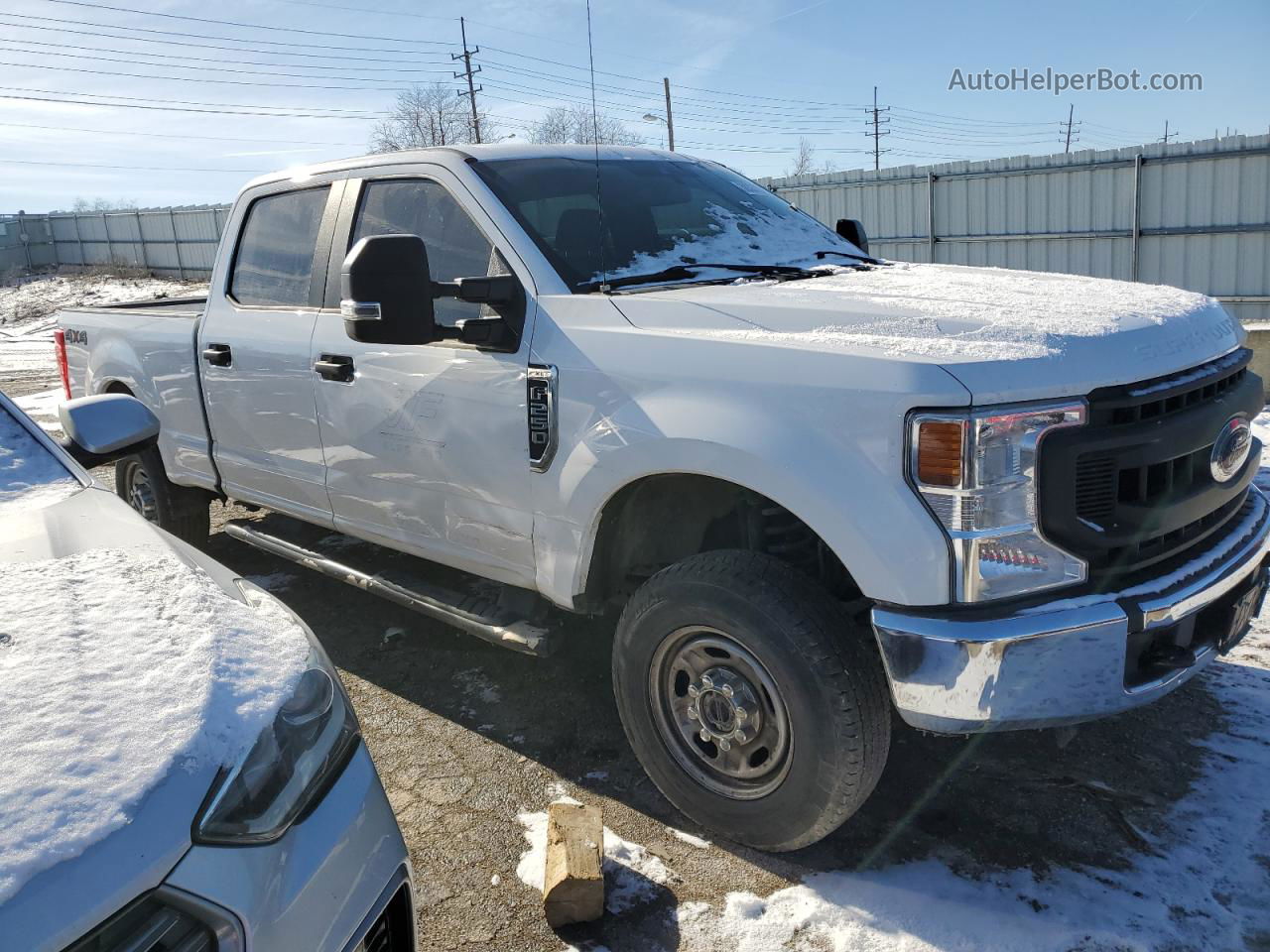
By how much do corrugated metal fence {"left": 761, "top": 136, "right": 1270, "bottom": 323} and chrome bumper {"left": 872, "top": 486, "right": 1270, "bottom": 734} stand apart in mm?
12819

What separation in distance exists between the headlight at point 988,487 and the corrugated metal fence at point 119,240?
3153 cm

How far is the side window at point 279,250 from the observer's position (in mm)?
4094

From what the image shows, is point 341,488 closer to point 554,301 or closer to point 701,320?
point 554,301

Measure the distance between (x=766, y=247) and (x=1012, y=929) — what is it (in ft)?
7.61

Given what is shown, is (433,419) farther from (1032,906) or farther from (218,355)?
(1032,906)

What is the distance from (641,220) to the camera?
3473 millimetres

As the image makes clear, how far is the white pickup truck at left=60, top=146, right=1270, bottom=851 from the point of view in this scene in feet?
7.24

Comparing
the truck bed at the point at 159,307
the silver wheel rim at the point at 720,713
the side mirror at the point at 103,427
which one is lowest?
the silver wheel rim at the point at 720,713

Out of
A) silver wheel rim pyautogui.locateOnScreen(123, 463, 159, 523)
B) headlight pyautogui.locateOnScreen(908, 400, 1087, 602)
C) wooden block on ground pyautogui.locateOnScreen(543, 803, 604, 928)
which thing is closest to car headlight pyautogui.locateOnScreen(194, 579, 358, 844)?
wooden block on ground pyautogui.locateOnScreen(543, 803, 604, 928)

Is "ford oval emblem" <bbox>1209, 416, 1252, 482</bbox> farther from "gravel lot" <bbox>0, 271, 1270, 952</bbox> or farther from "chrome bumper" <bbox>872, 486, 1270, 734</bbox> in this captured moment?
"gravel lot" <bbox>0, 271, 1270, 952</bbox>

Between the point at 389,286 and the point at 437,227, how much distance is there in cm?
77

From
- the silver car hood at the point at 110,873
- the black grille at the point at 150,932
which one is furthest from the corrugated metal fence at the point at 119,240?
the black grille at the point at 150,932

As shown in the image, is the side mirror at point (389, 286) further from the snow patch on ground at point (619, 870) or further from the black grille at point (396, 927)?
the black grille at point (396, 927)

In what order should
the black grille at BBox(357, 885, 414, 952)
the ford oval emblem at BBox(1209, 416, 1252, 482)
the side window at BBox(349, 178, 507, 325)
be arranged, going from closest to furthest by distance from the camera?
the black grille at BBox(357, 885, 414, 952), the ford oval emblem at BBox(1209, 416, 1252, 482), the side window at BBox(349, 178, 507, 325)
